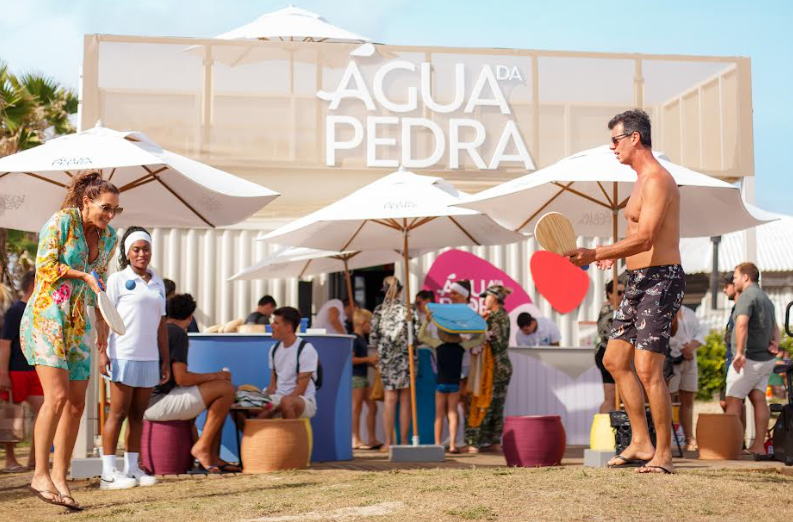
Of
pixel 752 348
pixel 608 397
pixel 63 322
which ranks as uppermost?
pixel 63 322

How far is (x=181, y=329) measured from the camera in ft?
27.5

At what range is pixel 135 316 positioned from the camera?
7559mm

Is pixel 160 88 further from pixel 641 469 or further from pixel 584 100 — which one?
pixel 641 469

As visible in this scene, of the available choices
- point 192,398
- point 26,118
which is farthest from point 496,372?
point 26,118

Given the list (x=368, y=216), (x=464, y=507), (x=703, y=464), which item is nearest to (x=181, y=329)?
(x=368, y=216)

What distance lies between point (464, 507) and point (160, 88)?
30.7ft

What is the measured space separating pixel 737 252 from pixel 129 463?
27.8m

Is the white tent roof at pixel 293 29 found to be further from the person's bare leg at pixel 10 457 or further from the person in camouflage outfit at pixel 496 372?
the person's bare leg at pixel 10 457

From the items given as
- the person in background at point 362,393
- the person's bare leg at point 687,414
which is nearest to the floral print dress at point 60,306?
the person in background at point 362,393

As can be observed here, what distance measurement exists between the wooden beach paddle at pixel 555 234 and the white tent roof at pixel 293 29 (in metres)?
10.0

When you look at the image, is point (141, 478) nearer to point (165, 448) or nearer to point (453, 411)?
point (165, 448)

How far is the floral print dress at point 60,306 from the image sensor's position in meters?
5.83

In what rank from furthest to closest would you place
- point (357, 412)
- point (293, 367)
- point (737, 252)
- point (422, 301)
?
point (737, 252) < point (422, 301) < point (357, 412) < point (293, 367)

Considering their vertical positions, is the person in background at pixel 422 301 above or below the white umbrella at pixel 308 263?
below
